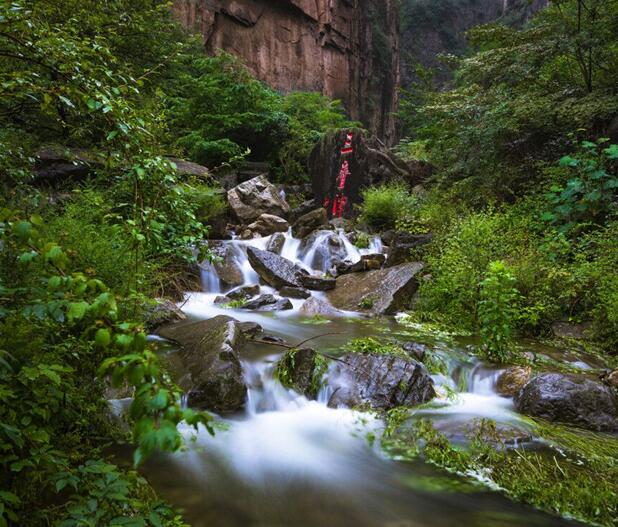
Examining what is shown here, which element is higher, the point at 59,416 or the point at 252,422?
the point at 59,416

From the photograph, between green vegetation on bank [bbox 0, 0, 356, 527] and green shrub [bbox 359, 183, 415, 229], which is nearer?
green vegetation on bank [bbox 0, 0, 356, 527]

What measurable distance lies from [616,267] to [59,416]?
6773 millimetres

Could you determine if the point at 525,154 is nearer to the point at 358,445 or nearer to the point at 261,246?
the point at 261,246

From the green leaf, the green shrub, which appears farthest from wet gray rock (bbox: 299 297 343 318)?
the green leaf

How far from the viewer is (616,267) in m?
5.82

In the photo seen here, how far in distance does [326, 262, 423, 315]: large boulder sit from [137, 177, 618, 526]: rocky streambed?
30.0 inches

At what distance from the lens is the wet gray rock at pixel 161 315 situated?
500 centimetres

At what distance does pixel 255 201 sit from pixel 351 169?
3.24 meters

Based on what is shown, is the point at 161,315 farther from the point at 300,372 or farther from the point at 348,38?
the point at 348,38

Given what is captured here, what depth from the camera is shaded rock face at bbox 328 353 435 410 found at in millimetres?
3900

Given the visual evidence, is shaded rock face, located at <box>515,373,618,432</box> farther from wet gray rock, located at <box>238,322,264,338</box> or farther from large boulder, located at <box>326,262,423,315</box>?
large boulder, located at <box>326,262,423,315</box>

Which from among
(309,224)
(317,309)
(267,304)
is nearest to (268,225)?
(309,224)

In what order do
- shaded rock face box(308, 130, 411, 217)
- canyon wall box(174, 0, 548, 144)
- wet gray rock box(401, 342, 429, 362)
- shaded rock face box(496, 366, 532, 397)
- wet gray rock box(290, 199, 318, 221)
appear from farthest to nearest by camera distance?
1. canyon wall box(174, 0, 548, 144)
2. shaded rock face box(308, 130, 411, 217)
3. wet gray rock box(290, 199, 318, 221)
4. wet gray rock box(401, 342, 429, 362)
5. shaded rock face box(496, 366, 532, 397)

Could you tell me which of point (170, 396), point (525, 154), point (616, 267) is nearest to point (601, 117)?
point (525, 154)
